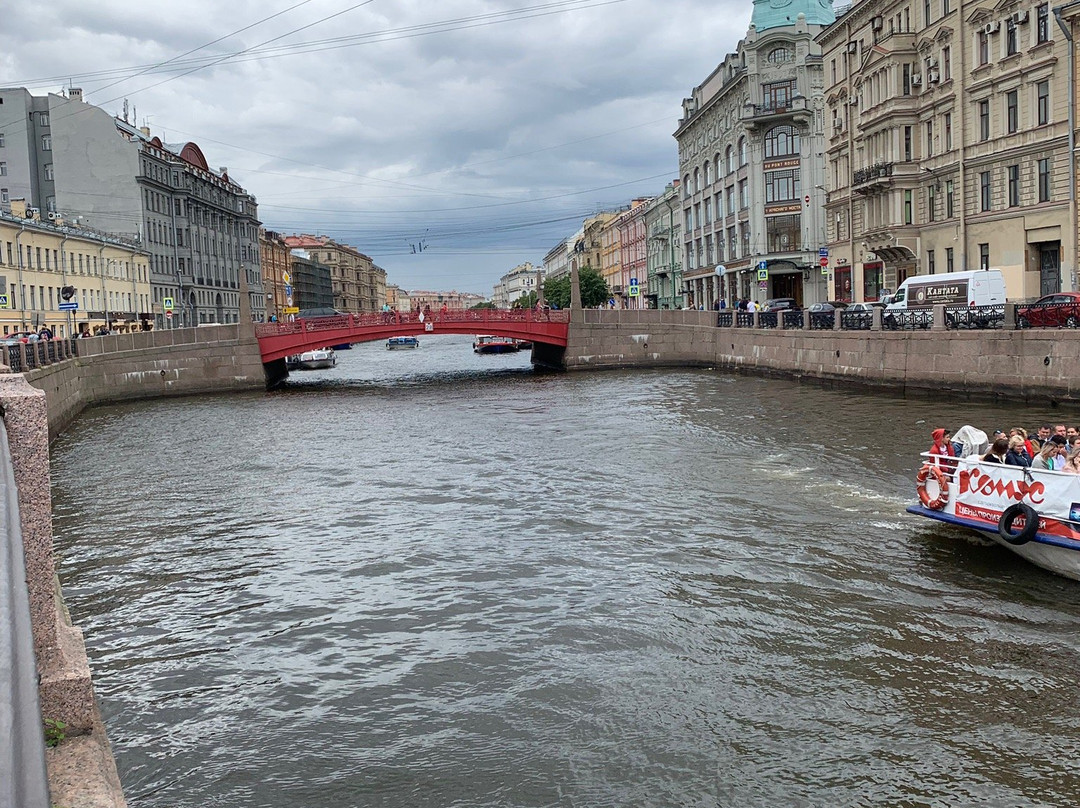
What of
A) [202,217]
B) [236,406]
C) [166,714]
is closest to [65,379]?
[236,406]

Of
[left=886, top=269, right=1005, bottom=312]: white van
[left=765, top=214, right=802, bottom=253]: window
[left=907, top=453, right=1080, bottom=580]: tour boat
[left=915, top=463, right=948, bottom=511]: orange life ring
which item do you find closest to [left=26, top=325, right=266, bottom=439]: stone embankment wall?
[left=886, top=269, right=1005, bottom=312]: white van

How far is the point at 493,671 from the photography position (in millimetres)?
9812

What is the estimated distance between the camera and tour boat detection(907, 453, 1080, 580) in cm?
1237

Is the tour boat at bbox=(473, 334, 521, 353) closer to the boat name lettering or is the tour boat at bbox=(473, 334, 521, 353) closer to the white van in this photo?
the white van

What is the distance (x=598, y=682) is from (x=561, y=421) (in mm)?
21375

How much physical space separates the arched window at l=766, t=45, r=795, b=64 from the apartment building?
64 millimetres

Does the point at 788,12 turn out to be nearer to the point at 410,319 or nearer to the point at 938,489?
the point at 410,319

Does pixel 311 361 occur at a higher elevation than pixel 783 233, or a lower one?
lower

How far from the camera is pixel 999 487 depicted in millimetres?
13469

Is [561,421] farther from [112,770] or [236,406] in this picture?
[112,770]

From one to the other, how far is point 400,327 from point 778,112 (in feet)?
101

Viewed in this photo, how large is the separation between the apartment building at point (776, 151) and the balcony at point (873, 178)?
13.5 m

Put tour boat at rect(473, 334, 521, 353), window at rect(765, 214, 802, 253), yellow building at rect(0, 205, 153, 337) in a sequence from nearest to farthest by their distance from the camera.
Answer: yellow building at rect(0, 205, 153, 337) → window at rect(765, 214, 802, 253) → tour boat at rect(473, 334, 521, 353)

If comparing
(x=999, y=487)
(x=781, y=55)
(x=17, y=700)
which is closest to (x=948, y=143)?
(x=781, y=55)
